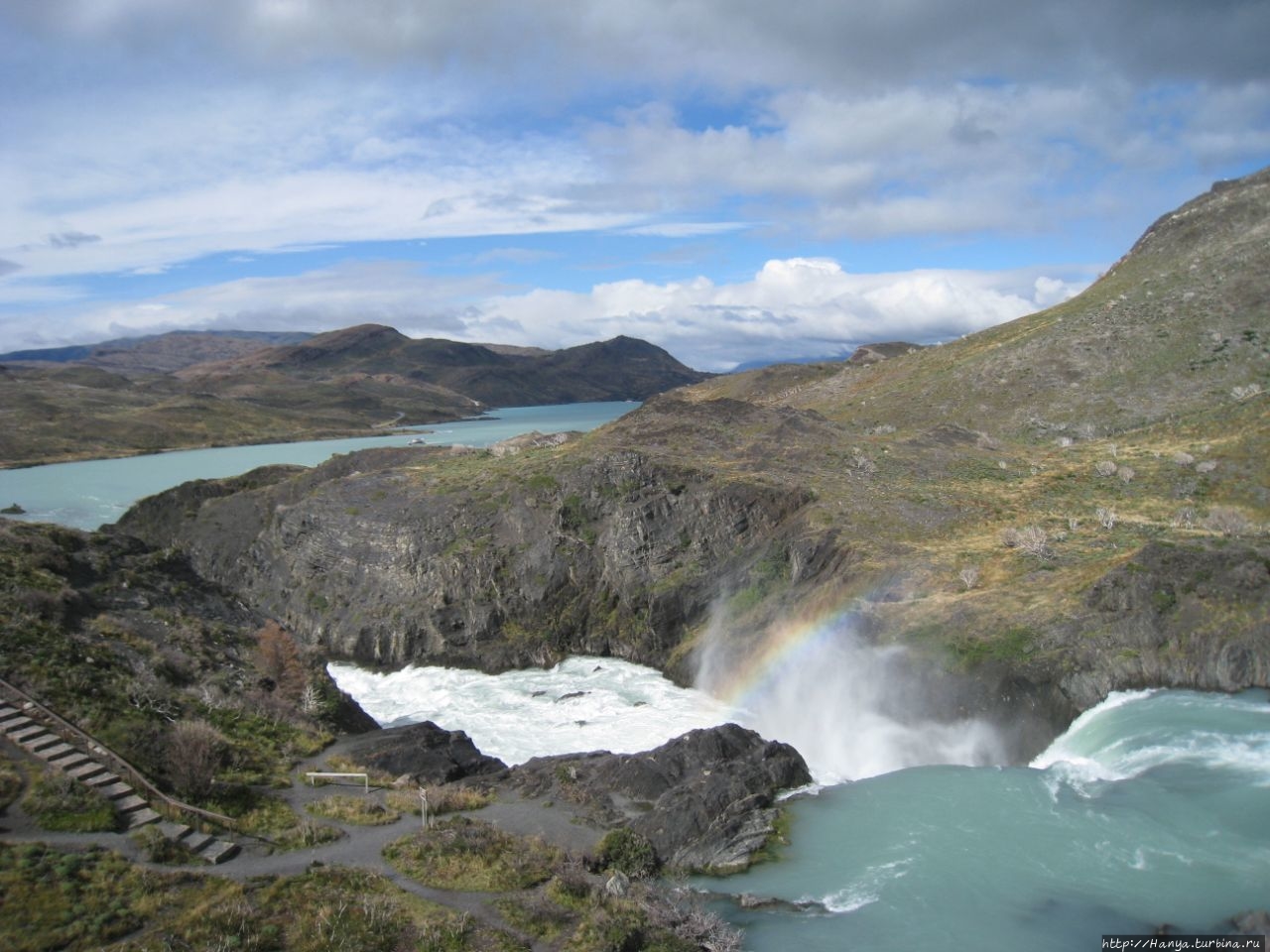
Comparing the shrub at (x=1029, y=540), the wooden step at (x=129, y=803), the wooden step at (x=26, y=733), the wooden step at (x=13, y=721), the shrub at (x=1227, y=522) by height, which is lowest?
the wooden step at (x=129, y=803)

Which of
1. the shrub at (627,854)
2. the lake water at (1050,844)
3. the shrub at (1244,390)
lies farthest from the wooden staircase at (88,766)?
the shrub at (1244,390)

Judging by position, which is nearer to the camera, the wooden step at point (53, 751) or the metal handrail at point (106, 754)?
the metal handrail at point (106, 754)

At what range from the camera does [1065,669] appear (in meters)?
29.2

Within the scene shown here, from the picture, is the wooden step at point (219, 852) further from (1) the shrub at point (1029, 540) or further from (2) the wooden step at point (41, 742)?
(1) the shrub at point (1029, 540)

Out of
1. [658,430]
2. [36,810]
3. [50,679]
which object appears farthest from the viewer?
[658,430]

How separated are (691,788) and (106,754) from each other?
1530 cm

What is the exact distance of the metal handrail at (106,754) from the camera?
1979 cm

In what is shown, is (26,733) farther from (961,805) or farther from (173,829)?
(961,805)

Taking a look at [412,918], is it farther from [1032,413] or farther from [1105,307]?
[1105,307]

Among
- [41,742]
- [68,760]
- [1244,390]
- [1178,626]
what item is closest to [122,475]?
[41,742]

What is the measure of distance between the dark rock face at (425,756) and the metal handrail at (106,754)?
20.9 ft

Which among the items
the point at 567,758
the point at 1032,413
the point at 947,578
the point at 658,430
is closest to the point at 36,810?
the point at 567,758

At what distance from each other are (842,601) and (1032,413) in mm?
45747

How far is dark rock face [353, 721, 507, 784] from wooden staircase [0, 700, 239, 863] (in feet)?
23.9
